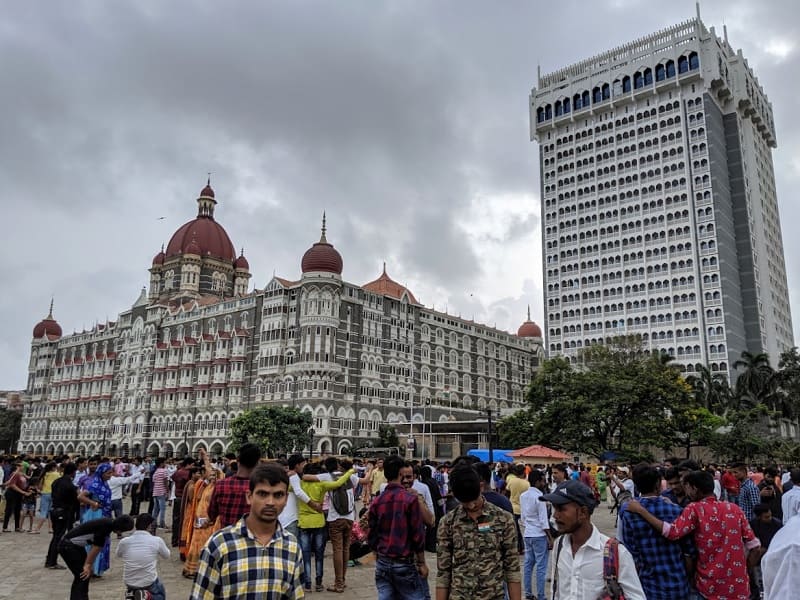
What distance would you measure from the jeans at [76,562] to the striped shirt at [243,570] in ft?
17.0

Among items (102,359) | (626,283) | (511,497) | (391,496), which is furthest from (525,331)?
(391,496)

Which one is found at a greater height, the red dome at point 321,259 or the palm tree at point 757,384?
the red dome at point 321,259

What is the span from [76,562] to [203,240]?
76759 mm

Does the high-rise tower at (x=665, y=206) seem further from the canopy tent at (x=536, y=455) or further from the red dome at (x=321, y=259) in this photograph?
the canopy tent at (x=536, y=455)

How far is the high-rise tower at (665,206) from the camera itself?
7250 centimetres

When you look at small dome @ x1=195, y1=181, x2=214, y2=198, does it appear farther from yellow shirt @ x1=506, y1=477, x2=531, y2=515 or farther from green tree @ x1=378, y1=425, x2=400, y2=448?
yellow shirt @ x1=506, y1=477, x2=531, y2=515

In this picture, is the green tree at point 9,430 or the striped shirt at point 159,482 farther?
the green tree at point 9,430

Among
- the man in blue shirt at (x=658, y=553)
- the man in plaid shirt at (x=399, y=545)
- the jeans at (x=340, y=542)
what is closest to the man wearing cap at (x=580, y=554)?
the man in blue shirt at (x=658, y=553)

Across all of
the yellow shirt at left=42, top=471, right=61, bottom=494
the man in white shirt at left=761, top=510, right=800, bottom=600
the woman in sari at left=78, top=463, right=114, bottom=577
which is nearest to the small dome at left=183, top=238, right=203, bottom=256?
the yellow shirt at left=42, top=471, right=61, bottom=494

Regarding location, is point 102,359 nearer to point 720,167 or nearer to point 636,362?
point 636,362

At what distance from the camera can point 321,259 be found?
61781 mm

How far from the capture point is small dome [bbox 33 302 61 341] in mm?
92500

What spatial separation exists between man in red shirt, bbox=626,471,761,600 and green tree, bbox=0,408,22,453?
10458 cm

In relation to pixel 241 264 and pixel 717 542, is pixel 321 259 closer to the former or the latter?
pixel 241 264
